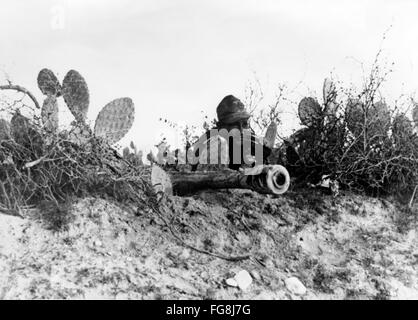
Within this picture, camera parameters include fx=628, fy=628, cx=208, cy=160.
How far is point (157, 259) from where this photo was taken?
22.9ft

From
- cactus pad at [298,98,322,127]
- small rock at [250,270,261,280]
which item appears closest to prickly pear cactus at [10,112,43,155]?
small rock at [250,270,261,280]

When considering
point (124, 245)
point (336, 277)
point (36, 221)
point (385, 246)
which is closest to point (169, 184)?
point (124, 245)

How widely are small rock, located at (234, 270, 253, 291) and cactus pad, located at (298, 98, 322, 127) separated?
10.3ft

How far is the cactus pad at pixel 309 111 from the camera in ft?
30.7

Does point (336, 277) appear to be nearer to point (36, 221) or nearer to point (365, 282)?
point (365, 282)

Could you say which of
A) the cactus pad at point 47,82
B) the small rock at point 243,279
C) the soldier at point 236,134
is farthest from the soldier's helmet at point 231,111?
the small rock at point 243,279

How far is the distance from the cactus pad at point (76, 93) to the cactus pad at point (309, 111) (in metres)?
3.36

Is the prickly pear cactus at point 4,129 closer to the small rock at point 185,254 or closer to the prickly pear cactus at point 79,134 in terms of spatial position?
the prickly pear cactus at point 79,134

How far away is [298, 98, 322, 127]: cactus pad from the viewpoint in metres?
9.34

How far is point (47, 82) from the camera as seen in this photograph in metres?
7.81

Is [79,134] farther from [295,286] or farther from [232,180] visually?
[295,286]

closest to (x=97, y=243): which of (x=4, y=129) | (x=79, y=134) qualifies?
(x=79, y=134)

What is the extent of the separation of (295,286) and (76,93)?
3.51 m

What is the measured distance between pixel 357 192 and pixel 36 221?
486 centimetres
